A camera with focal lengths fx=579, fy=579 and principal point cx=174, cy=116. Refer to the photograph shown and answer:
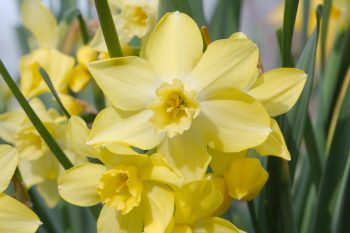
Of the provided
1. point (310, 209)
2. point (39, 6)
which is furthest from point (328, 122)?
point (39, 6)

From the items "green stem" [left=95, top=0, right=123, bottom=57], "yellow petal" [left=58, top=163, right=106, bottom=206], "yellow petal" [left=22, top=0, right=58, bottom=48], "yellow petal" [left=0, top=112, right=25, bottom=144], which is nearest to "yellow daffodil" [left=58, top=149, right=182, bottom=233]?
"yellow petal" [left=58, top=163, right=106, bottom=206]

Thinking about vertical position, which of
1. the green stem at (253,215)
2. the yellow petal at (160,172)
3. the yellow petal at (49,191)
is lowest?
the yellow petal at (49,191)

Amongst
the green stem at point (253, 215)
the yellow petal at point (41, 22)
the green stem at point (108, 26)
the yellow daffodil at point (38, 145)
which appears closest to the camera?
the green stem at point (108, 26)

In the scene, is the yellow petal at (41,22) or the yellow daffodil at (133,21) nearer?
the yellow daffodil at (133,21)

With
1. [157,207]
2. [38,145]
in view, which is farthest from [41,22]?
[157,207]

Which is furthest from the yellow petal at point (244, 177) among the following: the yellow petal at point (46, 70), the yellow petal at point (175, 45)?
the yellow petal at point (46, 70)

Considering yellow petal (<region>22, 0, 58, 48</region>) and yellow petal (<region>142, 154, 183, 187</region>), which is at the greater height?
yellow petal (<region>22, 0, 58, 48</region>)

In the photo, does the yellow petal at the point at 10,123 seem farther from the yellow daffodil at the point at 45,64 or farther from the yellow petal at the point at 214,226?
the yellow petal at the point at 214,226

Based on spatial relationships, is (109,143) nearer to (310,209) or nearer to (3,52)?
(310,209)

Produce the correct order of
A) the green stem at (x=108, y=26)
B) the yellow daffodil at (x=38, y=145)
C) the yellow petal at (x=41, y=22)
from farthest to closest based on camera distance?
the yellow petal at (x=41, y=22) → the yellow daffodil at (x=38, y=145) → the green stem at (x=108, y=26)

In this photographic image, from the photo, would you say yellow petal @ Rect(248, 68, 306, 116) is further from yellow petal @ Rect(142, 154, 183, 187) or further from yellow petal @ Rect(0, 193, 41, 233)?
yellow petal @ Rect(0, 193, 41, 233)

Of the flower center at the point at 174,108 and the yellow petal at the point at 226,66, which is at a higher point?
the yellow petal at the point at 226,66
